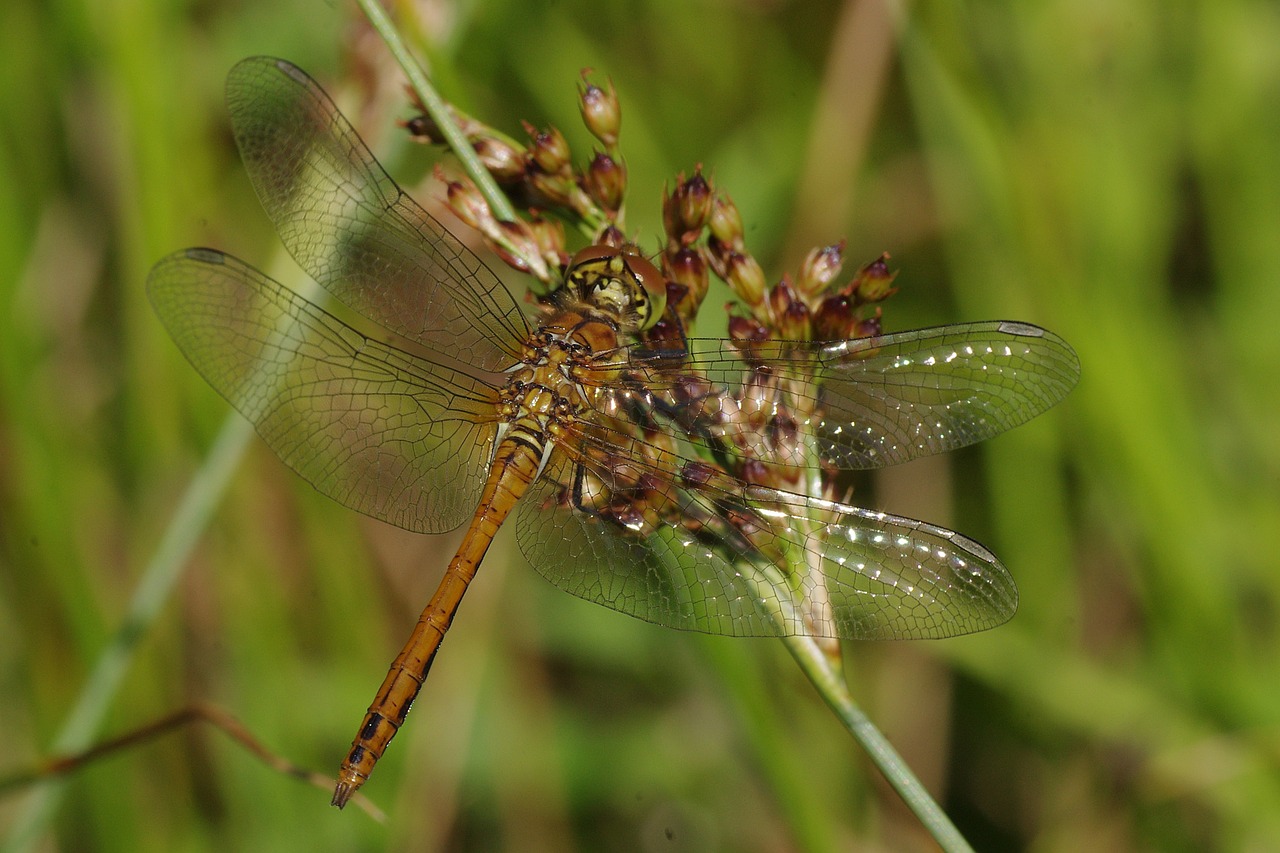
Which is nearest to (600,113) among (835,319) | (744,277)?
(744,277)

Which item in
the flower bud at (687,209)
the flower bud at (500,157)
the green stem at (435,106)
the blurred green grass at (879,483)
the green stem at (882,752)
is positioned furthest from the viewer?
the blurred green grass at (879,483)

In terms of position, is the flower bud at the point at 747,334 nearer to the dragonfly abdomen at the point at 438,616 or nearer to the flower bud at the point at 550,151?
the flower bud at the point at 550,151

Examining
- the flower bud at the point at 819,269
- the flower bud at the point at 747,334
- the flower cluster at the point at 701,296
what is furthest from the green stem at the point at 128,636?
the flower bud at the point at 819,269

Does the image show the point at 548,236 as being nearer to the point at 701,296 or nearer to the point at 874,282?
the point at 701,296

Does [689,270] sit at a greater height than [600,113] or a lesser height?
lesser

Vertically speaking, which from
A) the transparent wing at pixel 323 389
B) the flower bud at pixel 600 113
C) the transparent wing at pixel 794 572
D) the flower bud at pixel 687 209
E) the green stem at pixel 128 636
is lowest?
the green stem at pixel 128 636

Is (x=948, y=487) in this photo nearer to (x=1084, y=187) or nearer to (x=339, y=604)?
(x=1084, y=187)
